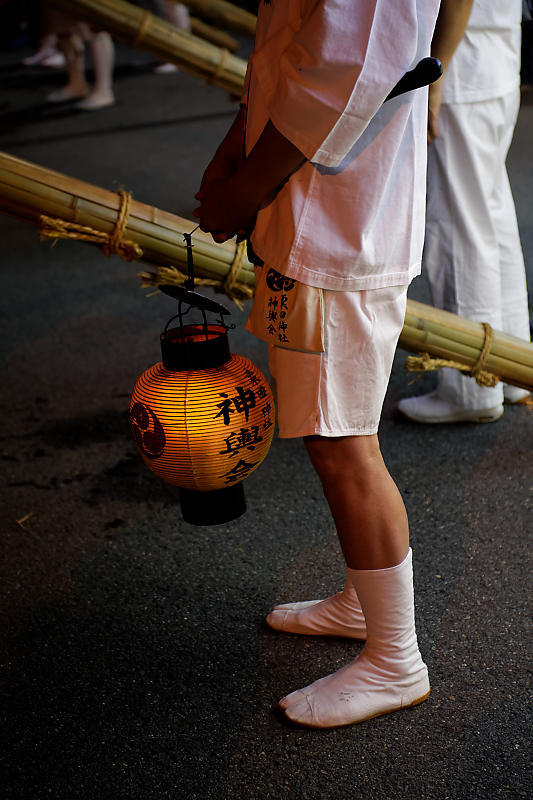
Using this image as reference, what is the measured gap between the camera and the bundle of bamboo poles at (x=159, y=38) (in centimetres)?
246

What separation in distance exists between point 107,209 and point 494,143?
37.6 inches

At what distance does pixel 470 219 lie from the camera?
187 cm

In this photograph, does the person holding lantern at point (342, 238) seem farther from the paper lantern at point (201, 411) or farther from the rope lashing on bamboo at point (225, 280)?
the rope lashing on bamboo at point (225, 280)

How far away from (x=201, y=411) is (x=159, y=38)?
1972mm

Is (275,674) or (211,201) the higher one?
(211,201)

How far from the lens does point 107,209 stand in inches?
60.9

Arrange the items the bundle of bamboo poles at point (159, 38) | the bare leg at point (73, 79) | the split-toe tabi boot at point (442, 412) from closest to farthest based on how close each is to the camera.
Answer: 1. the split-toe tabi boot at point (442, 412)
2. the bundle of bamboo poles at point (159, 38)
3. the bare leg at point (73, 79)

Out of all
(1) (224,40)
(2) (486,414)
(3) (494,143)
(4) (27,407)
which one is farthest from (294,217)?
(1) (224,40)

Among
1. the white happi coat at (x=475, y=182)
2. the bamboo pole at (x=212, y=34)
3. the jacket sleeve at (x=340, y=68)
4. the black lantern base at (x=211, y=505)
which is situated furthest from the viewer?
the bamboo pole at (x=212, y=34)

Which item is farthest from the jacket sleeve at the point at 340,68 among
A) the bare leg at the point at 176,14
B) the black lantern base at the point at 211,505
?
the bare leg at the point at 176,14

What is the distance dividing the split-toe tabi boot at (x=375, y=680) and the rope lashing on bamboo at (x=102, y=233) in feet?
2.63

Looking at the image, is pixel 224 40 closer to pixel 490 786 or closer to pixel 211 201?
pixel 211 201

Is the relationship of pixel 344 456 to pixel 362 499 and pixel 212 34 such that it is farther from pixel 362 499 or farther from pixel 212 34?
pixel 212 34

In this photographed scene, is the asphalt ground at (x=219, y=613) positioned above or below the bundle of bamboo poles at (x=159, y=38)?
below
